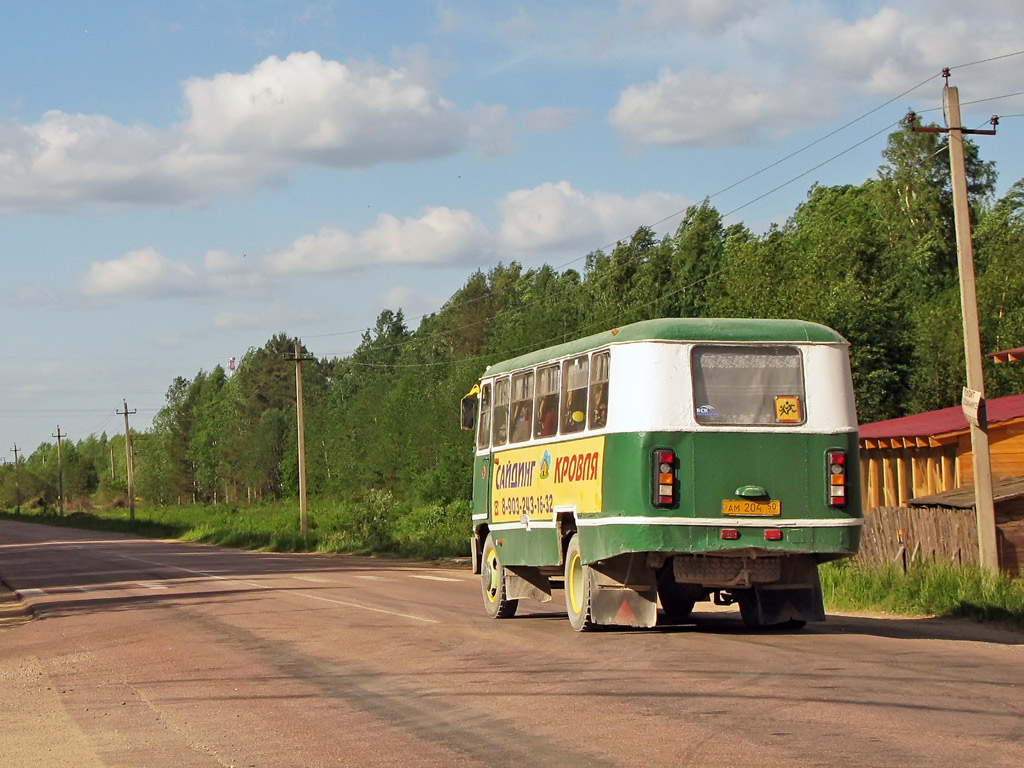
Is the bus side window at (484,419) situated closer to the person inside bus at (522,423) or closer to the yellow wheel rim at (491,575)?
the person inside bus at (522,423)

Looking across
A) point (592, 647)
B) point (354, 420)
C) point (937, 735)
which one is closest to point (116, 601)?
point (592, 647)

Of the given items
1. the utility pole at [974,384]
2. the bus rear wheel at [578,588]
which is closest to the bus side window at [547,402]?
the bus rear wheel at [578,588]

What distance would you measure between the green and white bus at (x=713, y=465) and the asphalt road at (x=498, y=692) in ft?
2.36

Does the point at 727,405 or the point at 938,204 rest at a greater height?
the point at 938,204

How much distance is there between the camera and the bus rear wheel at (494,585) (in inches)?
744

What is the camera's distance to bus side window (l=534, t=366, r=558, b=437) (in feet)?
56.6

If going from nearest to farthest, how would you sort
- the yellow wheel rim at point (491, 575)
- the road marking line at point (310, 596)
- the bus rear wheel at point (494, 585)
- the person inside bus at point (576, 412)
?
1. the person inside bus at point (576, 412)
2. the bus rear wheel at point (494, 585)
3. the yellow wheel rim at point (491, 575)
4. the road marking line at point (310, 596)

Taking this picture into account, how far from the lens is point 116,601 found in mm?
26312

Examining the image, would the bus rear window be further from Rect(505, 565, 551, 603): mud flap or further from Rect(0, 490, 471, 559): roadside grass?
Rect(0, 490, 471, 559): roadside grass

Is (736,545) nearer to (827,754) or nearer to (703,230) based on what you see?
(827,754)

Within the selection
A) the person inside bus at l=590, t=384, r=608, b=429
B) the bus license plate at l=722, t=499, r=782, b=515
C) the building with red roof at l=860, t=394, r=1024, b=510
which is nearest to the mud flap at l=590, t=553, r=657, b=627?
the bus license plate at l=722, t=499, r=782, b=515

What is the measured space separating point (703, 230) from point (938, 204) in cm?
1424

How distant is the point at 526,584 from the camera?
18641 millimetres

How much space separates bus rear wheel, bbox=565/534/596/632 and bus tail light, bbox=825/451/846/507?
9.29 ft
